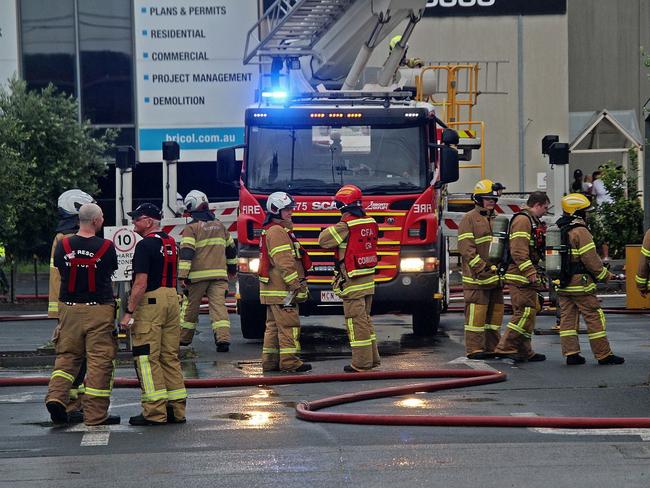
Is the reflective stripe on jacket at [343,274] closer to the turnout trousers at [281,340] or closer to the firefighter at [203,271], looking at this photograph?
the turnout trousers at [281,340]

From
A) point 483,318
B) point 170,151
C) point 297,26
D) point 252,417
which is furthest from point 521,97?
point 252,417

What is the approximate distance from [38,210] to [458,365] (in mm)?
11899

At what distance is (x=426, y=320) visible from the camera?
15.9 m

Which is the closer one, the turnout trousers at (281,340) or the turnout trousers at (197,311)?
the turnout trousers at (281,340)

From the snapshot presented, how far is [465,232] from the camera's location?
13.8m

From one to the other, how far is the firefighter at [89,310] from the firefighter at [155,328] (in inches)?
7.7

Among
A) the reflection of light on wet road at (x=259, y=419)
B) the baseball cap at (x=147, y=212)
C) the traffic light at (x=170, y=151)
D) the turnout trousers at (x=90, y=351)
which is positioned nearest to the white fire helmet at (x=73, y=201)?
the baseball cap at (x=147, y=212)

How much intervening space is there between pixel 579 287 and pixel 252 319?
4.27m

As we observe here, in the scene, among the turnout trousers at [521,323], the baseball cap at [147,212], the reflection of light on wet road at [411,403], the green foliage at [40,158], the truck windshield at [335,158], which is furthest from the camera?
the green foliage at [40,158]

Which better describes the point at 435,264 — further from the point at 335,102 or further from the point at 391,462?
the point at 391,462

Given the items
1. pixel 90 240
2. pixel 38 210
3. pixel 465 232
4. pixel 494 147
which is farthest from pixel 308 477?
pixel 494 147

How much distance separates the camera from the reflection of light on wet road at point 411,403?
10656 mm

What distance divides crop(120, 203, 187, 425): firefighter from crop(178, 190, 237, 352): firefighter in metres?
4.44

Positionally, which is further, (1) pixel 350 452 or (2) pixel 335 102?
(2) pixel 335 102
